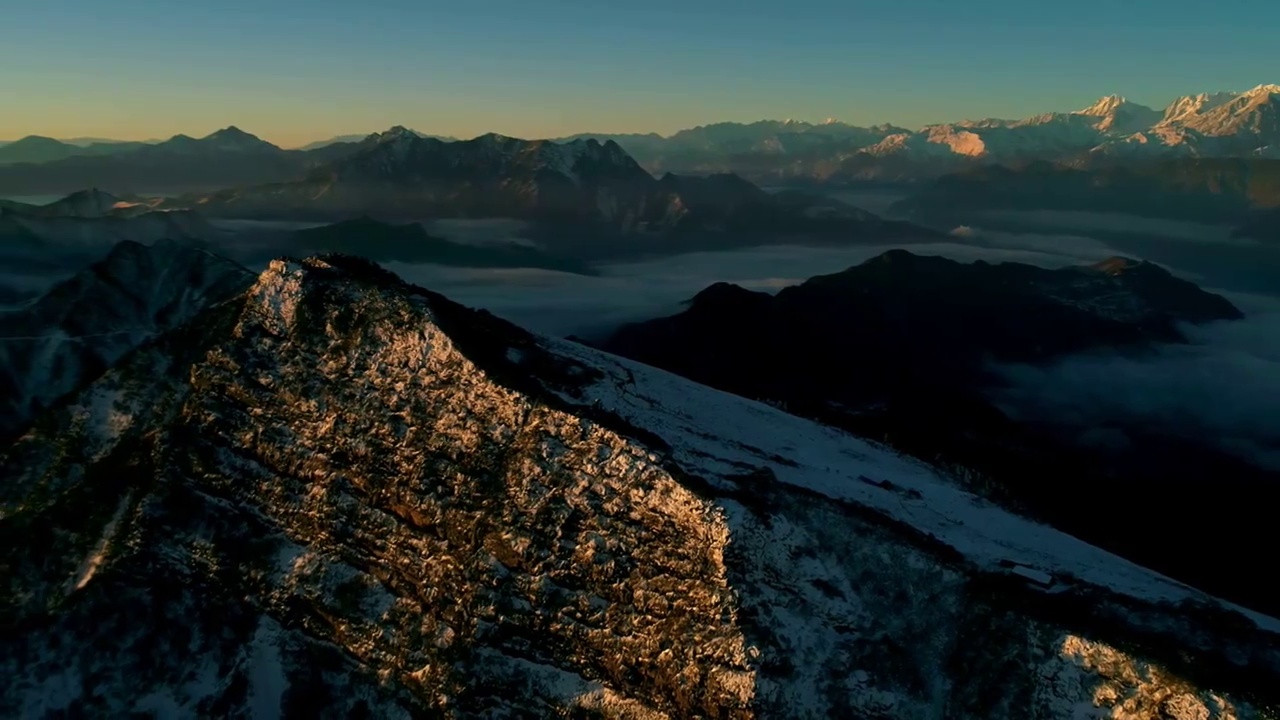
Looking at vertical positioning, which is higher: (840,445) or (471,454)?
(471,454)

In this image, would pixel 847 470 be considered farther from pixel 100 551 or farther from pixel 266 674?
pixel 100 551

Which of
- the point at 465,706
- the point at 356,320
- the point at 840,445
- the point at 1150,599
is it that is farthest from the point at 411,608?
the point at 1150,599

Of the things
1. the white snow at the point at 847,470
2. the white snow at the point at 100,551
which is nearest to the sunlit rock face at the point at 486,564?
the white snow at the point at 100,551

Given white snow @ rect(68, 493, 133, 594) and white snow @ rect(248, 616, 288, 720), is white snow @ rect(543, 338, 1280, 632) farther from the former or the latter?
white snow @ rect(68, 493, 133, 594)

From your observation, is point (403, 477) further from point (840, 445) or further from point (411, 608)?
point (840, 445)

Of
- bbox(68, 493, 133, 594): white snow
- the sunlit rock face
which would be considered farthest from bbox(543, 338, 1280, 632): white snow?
bbox(68, 493, 133, 594): white snow

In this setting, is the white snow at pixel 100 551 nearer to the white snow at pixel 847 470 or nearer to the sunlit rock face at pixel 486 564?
the sunlit rock face at pixel 486 564
